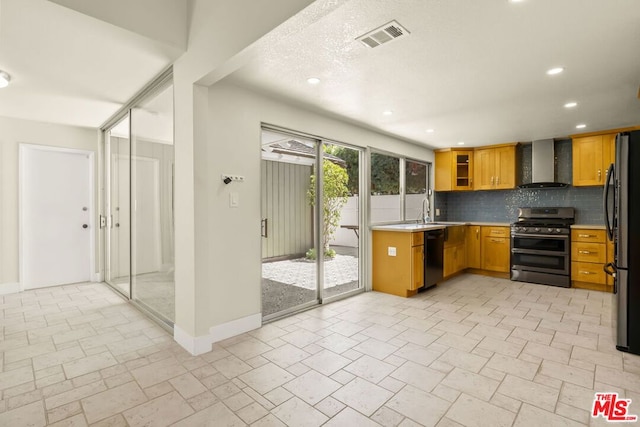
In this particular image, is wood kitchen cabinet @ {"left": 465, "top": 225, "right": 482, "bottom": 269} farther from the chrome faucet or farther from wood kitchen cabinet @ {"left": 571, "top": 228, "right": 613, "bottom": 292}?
wood kitchen cabinet @ {"left": 571, "top": 228, "right": 613, "bottom": 292}

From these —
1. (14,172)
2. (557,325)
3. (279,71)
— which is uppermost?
(279,71)

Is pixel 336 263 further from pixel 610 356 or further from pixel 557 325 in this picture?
pixel 610 356

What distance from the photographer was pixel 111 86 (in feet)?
10.4

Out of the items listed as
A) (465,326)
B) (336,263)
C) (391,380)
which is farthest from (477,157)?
(391,380)

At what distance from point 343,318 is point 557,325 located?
2231mm

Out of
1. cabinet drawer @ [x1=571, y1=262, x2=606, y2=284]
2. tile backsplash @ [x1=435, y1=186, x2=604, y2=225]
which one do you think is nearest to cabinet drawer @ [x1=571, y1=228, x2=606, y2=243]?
cabinet drawer @ [x1=571, y1=262, x2=606, y2=284]

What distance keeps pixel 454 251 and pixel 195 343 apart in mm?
4345

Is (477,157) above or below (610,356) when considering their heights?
above

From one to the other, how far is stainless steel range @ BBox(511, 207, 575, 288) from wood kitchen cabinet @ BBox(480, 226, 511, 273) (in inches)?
5.3

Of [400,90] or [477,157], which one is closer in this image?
[400,90]

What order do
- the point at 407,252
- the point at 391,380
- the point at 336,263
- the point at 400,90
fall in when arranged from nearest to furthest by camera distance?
the point at 391,380 → the point at 400,90 → the point at 407,252 → the point at 336,263

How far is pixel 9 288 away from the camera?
171 inches

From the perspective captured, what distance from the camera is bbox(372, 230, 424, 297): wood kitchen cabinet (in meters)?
4.20

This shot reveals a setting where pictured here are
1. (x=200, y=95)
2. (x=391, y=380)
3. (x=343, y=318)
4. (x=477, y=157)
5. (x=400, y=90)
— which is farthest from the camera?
(x=477, y=157)
